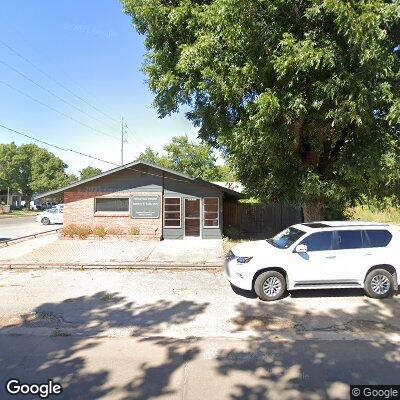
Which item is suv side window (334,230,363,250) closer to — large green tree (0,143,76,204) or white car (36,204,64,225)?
white car (36,204,64,225)

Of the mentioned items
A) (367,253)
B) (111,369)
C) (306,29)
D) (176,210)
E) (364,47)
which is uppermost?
(306,29)

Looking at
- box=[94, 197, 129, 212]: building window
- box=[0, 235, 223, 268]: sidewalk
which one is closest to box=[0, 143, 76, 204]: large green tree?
box=[94, 197, 129, 212]: building window

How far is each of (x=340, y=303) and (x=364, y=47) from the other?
583 cm

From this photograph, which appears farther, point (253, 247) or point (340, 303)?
point (253, 247)

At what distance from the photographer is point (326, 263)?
328 inches

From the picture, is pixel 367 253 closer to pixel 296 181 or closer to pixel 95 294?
pixel 296 181

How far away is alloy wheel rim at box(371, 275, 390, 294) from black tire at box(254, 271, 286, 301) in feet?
6.99

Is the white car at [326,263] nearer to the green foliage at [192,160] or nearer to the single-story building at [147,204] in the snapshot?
the single-story building at [147,204]

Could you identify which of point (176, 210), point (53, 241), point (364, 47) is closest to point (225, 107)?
point (364, 47)

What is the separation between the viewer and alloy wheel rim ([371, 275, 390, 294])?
27.7 feet

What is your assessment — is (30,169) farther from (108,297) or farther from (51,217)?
(108,297)

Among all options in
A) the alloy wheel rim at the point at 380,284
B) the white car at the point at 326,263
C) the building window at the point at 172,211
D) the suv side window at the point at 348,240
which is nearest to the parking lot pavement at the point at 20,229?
the building window at the point at 172,211

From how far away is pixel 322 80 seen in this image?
10102 mm

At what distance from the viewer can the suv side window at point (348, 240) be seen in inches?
337
